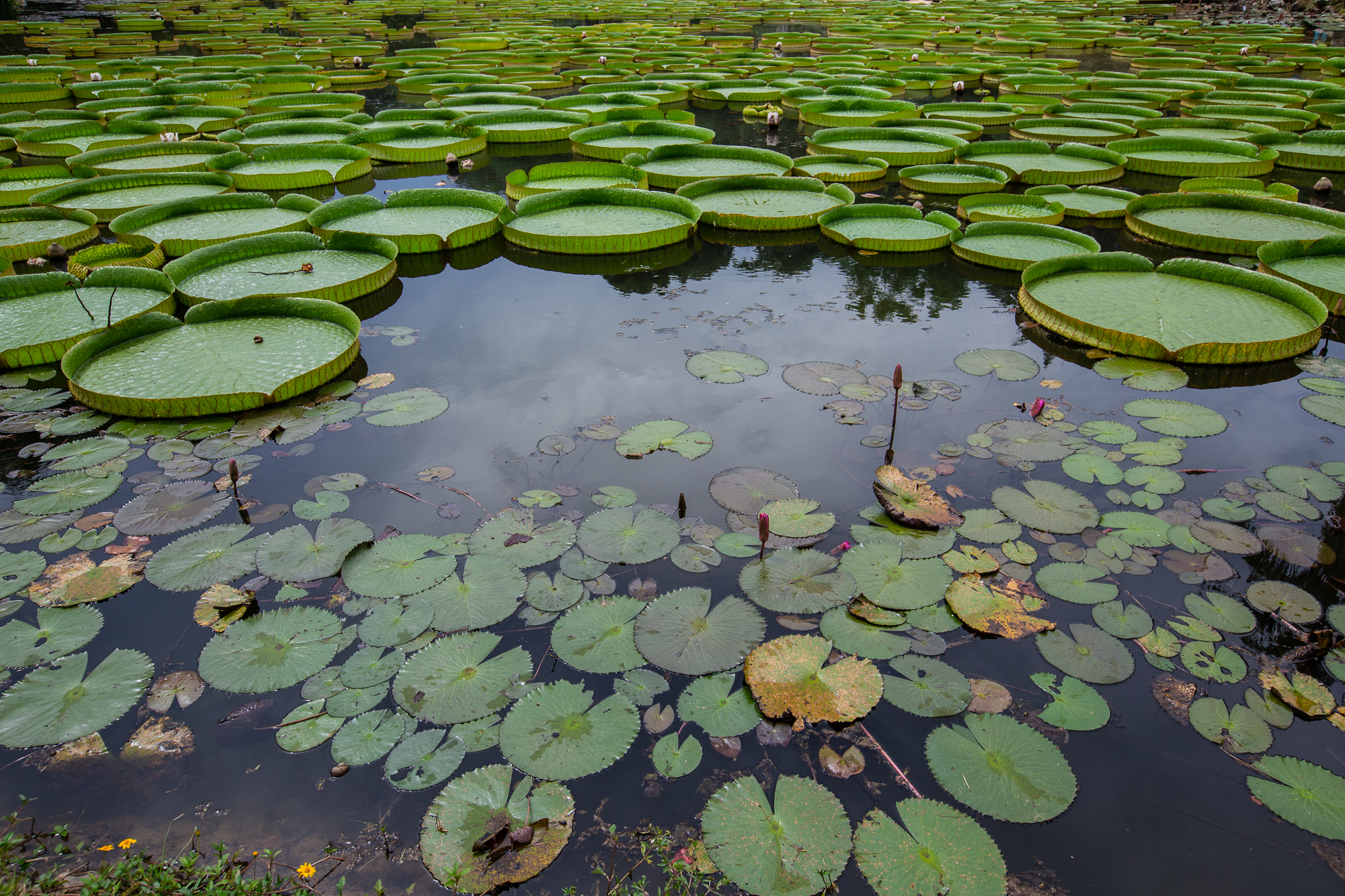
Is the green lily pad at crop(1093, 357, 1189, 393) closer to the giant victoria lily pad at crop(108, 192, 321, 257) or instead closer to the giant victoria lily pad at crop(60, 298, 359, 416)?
the giant victoria lily pad at crop(60, 298, 359, 416)

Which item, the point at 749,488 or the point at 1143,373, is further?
the point at 1143,373

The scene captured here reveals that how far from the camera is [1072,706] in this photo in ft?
8.54

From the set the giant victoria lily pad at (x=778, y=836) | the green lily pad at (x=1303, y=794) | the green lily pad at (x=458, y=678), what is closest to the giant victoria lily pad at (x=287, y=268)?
the green lily pad at (x=458, y=678)

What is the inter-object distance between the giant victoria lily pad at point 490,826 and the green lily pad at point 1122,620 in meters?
2.20

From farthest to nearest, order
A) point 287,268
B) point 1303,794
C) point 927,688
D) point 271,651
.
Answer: point 287,268 < point 271,651 < point 927,688 < point 1303,794

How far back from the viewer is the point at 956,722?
254 cm

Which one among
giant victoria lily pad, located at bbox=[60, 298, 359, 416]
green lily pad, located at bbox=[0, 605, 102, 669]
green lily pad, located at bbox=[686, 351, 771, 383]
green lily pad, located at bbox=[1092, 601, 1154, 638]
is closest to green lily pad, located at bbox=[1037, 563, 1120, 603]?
green lily pad, located at bbox=[1092, 601, 1154, 638]

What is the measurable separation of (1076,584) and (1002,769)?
106cm

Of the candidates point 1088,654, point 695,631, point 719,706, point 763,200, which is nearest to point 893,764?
point 719,706

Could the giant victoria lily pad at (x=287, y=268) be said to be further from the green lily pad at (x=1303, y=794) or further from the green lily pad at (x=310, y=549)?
the green lily pad at (x=1303, y=794)

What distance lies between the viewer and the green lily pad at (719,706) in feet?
8.27

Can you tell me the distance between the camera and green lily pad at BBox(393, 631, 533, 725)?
2574 millimetres

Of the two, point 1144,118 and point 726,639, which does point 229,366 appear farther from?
point 1144,118

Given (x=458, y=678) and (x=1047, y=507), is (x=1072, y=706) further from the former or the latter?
(x=458, y=678)
